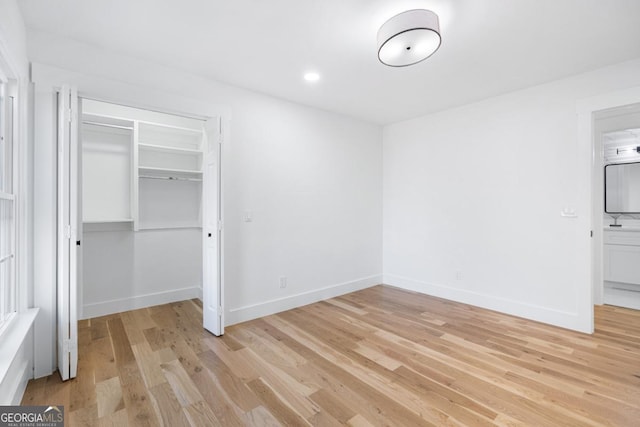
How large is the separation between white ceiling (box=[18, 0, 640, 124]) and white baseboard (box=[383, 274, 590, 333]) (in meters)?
2.48

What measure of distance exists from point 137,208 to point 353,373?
10.2ft

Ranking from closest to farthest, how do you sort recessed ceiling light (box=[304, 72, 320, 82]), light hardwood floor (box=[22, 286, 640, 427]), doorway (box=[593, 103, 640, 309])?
light hardwood floor (box=[22, 286, 640, 427]) → recessed ceiling light (box=[304, 72, 320, 82]) → doorway (box=[593, 103, 640, 309])

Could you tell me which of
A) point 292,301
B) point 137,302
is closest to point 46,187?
point 137,302

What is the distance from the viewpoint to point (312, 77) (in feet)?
9.91

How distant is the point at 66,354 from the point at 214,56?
2.63 meters

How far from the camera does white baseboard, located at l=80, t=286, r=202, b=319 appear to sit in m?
3.41

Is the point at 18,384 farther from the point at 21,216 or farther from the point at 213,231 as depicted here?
the point at 213,231

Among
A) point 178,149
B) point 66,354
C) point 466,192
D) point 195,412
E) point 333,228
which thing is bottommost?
point 195,412

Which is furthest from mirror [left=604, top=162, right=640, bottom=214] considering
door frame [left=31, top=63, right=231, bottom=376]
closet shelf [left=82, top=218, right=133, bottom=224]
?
closet shelf [left=82, top=218, right=133, bottom=224]

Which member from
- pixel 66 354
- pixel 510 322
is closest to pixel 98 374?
pixel 66 354

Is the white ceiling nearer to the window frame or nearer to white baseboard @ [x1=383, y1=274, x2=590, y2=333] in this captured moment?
the window frame

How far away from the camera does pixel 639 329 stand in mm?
3029

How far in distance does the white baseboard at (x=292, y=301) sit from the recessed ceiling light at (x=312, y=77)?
2544 mm

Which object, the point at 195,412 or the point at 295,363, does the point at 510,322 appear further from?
the point at 195,412
